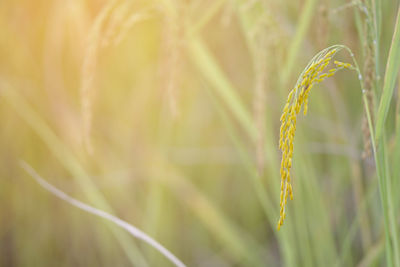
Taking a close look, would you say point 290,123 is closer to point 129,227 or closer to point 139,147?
point 129,227

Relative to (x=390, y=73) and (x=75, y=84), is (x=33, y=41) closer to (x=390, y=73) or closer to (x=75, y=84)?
(x=75, y=84)

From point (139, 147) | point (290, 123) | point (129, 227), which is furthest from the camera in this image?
point (139, 147)

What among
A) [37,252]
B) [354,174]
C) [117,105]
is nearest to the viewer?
[354,174]

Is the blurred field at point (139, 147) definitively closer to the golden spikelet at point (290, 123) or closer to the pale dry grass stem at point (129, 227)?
the pale dry grass stem at point (129, 227)

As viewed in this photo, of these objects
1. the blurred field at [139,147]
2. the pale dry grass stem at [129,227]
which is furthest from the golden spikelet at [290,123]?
the blurred field at [139,147]

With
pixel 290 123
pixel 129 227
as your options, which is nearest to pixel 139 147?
pixel 129 227

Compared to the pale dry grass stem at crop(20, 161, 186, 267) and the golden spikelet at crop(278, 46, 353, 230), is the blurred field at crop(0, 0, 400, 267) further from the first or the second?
the golden spikelet at crop(278, 46, 353, 230)

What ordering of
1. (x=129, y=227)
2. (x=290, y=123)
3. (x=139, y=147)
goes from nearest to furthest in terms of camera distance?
(x=290, y=123)
(x=129, y=227)
(x=139, y=147)

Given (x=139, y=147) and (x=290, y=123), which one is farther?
(x=139, y=147)

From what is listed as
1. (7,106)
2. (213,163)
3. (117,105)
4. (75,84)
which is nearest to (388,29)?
(213,163)

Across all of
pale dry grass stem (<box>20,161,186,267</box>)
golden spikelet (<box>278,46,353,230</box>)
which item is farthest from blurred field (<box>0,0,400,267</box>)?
golden spikelet (<box>278,46,353,230</box>)

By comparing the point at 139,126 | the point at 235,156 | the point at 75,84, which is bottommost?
the point at 235,156
